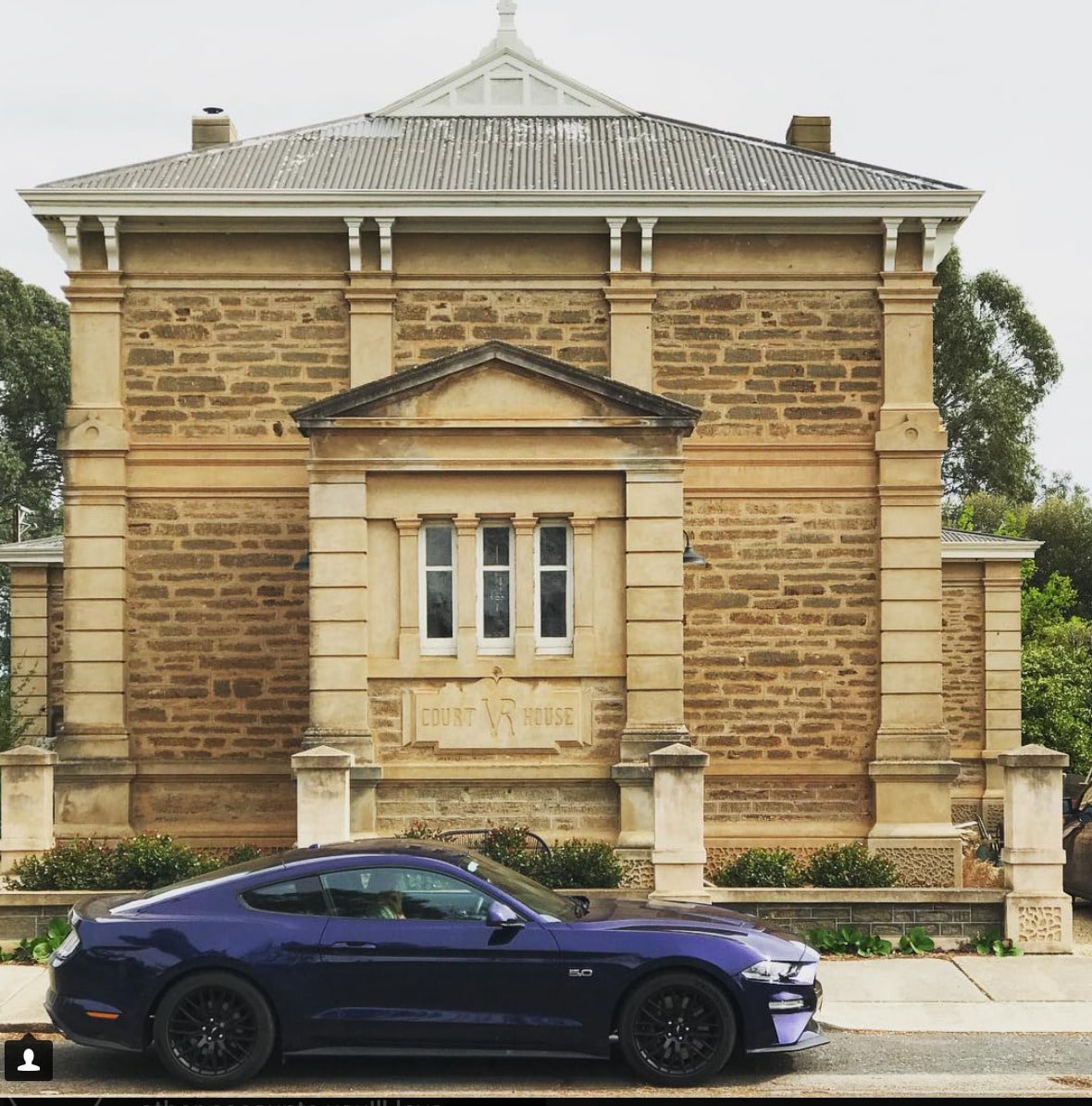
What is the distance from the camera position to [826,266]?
18.3 meters

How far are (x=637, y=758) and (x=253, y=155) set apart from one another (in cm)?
890

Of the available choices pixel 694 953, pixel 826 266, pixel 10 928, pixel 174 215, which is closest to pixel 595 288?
pixel 826 266

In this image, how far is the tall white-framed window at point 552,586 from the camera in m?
16.3

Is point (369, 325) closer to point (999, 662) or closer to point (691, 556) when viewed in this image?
point (691, 556)

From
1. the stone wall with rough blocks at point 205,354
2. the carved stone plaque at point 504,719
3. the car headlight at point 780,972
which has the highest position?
the stone wall with rough blocks at point 205,354

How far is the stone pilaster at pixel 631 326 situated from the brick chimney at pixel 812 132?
4375 millimetres

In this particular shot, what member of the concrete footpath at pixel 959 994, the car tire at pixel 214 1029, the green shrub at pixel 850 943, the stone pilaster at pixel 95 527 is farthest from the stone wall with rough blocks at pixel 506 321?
the car tire at pixel 214 1029

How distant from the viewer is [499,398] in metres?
16.4

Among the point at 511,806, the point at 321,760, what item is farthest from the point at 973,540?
→ the point at 321,760

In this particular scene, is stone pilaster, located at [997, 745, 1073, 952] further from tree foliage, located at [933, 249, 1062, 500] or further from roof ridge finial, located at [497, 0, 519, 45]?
tree foliage, located at [933, 249, 1062, 500]

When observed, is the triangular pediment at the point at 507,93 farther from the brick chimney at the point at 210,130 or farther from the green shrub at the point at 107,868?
the green shrub at the point at 107,868

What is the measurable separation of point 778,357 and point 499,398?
140 inches

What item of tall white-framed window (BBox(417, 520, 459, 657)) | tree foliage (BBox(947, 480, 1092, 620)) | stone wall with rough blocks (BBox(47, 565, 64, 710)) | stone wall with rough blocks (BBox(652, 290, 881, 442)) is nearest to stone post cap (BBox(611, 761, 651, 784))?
tall white-framed window (BBox(417, 520, 459, 657))

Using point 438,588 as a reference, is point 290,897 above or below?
below
